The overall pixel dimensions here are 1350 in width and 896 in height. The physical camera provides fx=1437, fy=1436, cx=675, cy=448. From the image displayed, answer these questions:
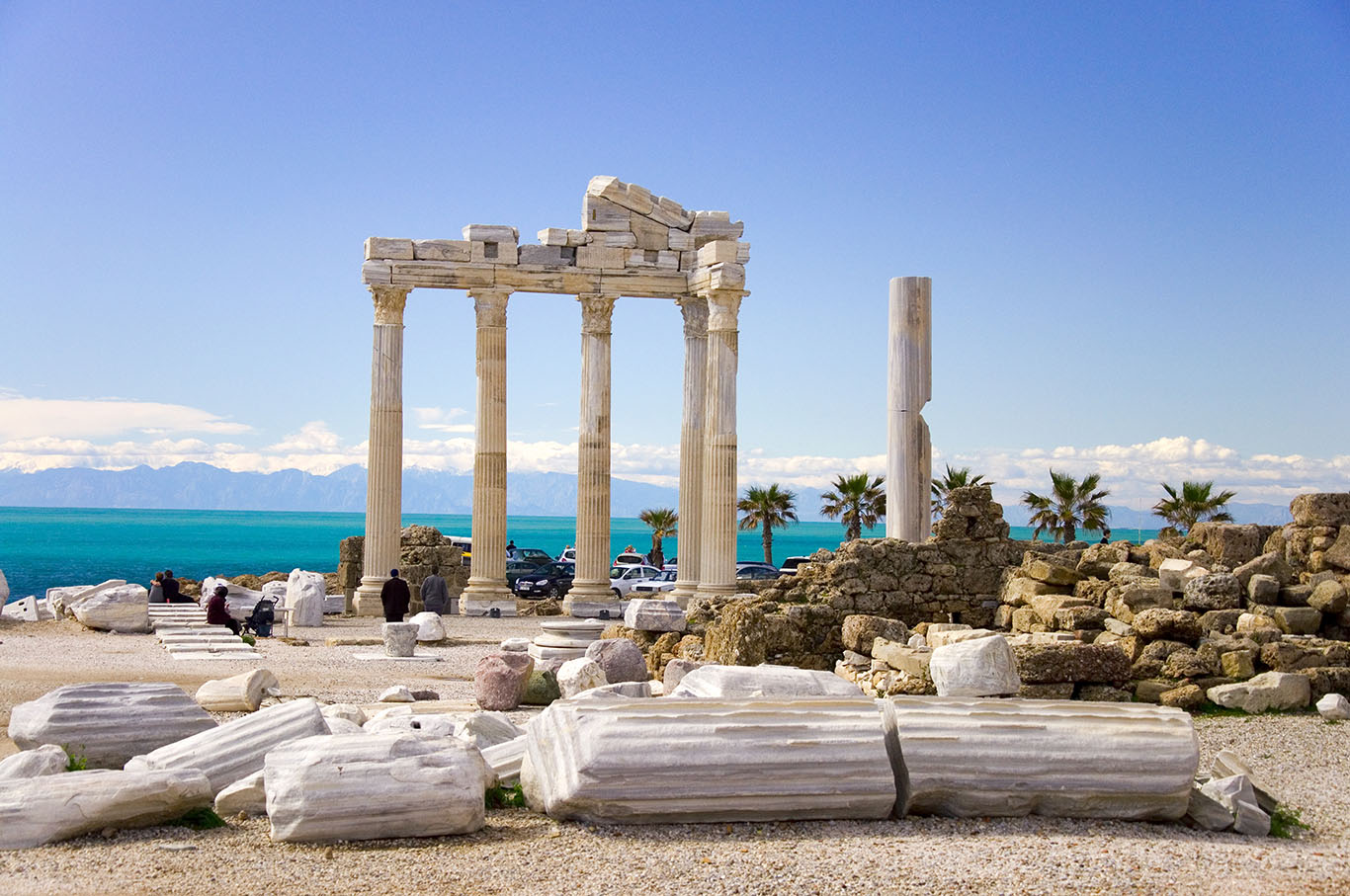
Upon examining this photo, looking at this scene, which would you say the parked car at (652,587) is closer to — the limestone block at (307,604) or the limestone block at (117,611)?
the limestone block at (307,604)

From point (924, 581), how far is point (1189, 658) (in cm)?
548

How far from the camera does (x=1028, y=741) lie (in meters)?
9.12

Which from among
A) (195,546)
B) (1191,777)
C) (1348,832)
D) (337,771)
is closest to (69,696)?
(337,771)

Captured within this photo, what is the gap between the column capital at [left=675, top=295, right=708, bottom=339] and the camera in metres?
31.2

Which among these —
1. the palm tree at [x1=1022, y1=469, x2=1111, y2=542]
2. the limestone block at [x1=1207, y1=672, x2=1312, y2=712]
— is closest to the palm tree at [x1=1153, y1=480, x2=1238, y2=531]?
the palm tree at [x1=1022, y1=469, x2=1111, y2=542]

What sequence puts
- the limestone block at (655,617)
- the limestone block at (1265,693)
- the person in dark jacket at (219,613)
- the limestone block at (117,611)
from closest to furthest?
1. the limestone block at (1265,693)
2. the limestone block at (655,617)
3. the limestone block at (117,611)
4. the person in dark jacket at (219,613)

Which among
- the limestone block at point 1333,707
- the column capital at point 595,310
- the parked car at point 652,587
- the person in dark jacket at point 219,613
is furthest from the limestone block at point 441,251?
the limestone block at point 1333,707

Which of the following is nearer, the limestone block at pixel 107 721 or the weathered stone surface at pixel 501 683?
the limestone block at pixel 107 721

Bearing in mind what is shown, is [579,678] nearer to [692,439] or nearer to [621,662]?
[621,662]

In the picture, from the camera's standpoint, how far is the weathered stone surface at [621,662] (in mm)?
16000

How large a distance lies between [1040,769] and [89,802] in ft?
18.8

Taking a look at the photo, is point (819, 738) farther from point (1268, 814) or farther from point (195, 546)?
point (195, 546)

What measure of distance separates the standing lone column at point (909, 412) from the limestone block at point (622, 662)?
712 centimetres

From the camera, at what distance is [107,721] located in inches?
417
